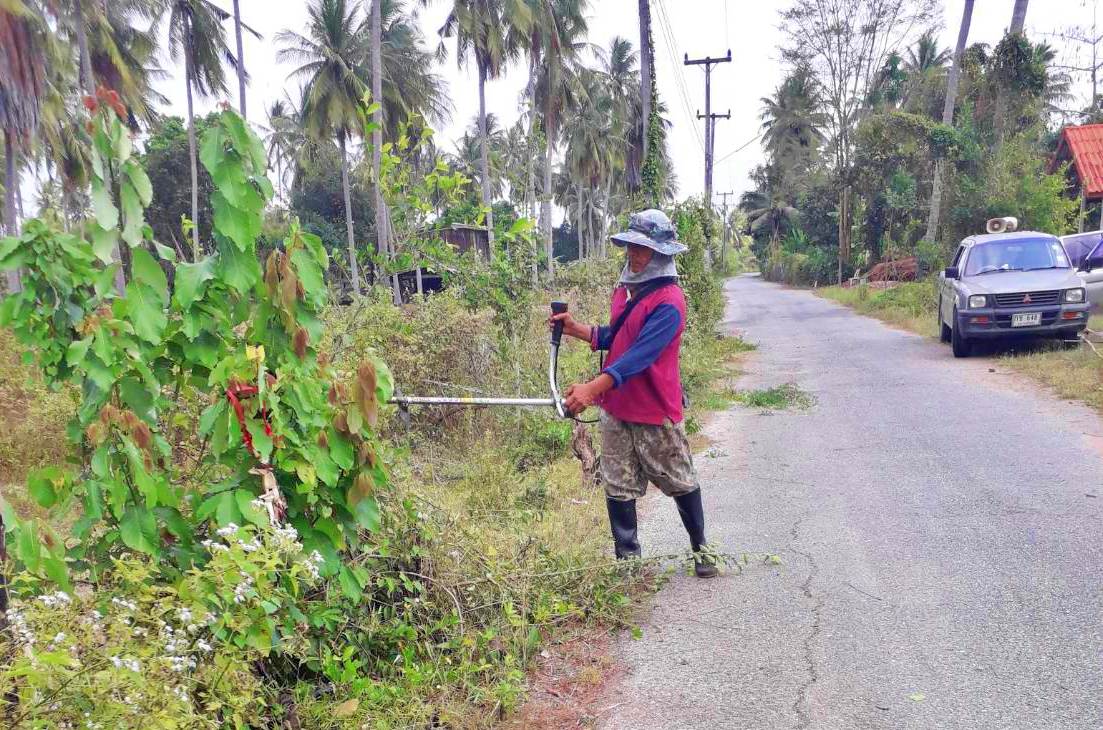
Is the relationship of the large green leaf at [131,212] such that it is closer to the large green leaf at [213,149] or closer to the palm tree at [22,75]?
the large green leaf at [213,149]

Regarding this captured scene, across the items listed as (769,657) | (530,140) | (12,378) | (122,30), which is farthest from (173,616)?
(122,30)

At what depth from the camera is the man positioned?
420 centimetres

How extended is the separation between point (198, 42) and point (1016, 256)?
2758 centimetres

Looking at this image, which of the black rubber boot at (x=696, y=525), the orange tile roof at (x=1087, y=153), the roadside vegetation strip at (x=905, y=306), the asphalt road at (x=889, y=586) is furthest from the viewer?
the orange tile roof at (x=1087, y=153)

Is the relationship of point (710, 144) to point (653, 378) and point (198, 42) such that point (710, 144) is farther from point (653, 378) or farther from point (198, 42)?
point (653, 378)

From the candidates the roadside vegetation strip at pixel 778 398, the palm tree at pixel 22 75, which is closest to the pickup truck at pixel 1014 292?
the roadside vegetation strip at pixel 778 398

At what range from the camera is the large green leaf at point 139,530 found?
266 cm

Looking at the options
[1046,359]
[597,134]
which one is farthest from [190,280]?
[597,134]

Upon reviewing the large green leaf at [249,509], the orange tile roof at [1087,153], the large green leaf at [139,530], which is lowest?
the large green leaf at [139,530]

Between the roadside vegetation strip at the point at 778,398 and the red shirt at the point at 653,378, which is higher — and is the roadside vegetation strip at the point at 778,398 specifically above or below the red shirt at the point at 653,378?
below

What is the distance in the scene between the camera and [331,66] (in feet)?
114

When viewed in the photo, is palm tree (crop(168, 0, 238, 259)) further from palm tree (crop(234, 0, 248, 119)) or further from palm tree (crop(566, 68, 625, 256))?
palm tree (crop(566, 68, 625, 256))

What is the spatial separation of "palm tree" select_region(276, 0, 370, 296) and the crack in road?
31887 mm

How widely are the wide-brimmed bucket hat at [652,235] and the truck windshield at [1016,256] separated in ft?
33.6
